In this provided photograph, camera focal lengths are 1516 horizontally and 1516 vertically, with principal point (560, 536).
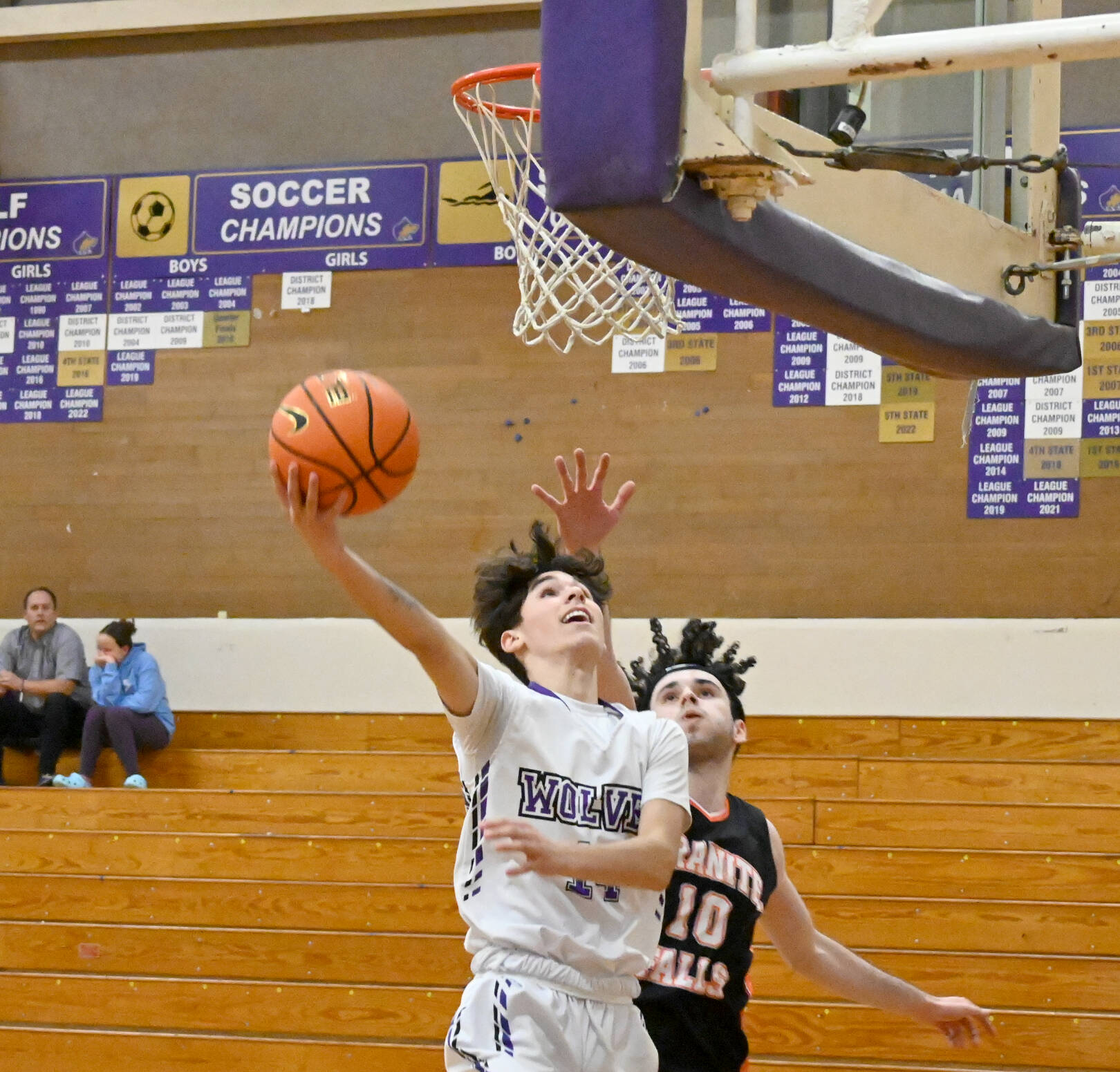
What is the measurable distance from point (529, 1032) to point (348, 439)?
104cm

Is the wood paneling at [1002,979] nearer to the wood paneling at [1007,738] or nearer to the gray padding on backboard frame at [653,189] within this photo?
the wood paneling at [1007,738]

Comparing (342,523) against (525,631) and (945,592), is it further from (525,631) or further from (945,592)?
(525,631)

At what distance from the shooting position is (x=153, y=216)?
862 cm

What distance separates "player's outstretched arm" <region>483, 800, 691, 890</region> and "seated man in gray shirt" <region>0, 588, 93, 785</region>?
532cm

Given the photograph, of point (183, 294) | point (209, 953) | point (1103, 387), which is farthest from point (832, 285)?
point (183, 294)

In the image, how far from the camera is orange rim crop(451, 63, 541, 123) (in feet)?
17.9

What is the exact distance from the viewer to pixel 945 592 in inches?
297

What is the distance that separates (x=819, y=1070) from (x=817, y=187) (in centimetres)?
311

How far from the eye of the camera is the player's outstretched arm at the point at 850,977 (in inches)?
130

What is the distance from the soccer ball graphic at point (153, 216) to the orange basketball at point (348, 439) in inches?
252

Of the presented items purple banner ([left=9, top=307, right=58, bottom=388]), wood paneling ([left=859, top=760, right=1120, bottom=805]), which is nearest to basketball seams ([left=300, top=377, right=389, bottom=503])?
wood paneling ([left=859, top=760, right=1120, bottom=805])

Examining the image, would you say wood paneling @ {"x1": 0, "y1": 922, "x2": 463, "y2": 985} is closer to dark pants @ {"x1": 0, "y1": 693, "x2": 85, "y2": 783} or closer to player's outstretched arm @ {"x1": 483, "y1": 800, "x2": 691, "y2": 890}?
dark pants @ {"x1": 0, "y1": 693, "x2": 85, "y2": 783}

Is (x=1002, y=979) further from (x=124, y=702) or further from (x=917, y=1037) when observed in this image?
(x=124, y=702)

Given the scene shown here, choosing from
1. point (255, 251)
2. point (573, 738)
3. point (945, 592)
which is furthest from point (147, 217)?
point (573, 738)
